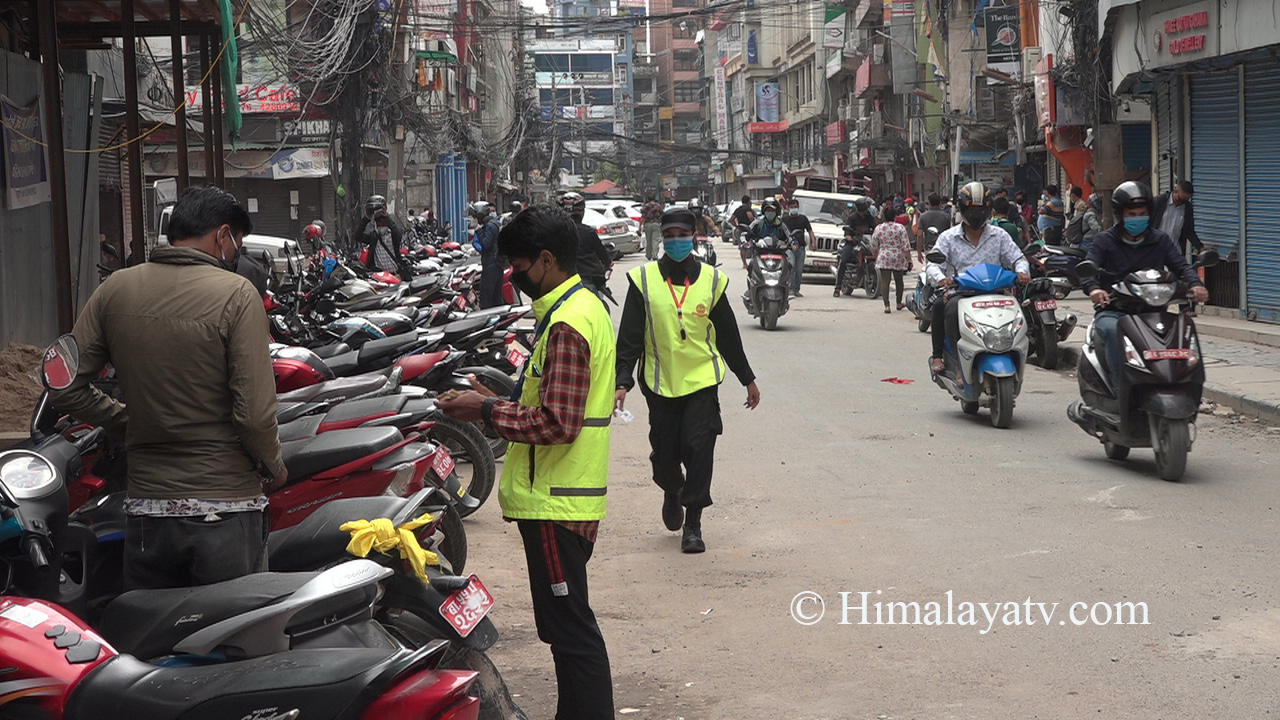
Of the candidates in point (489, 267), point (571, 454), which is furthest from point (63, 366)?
point (489, 267)

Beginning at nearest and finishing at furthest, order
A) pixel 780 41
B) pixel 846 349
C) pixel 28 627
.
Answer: pixel 28 627 < pixel 846 349 < pixel 780 41

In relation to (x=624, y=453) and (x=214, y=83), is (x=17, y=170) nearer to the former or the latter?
(x=214, y=83)

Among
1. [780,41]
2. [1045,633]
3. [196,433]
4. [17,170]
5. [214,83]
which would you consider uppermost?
[780,41]

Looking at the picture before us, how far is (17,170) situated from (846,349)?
359 inches

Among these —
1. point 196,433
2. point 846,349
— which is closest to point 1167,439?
point 196,433

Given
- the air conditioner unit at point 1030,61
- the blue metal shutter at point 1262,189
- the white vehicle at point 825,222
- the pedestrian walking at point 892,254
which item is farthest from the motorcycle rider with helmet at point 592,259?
the air conditioner unit at point 1030,61

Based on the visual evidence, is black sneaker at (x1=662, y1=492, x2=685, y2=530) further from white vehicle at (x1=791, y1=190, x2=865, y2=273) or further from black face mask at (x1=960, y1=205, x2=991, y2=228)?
→ white vehicle at (x1=791, y1=190, x2=865, y2=273)

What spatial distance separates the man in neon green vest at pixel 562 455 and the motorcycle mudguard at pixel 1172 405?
489 cm

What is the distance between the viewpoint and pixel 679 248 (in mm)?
7020

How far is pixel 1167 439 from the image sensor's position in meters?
7.84

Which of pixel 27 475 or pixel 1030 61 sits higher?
pixel 1030 61

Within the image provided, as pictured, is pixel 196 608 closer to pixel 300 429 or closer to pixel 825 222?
pixel 300 429

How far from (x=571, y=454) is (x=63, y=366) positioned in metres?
1.48

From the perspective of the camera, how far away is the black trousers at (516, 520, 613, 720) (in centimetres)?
387
